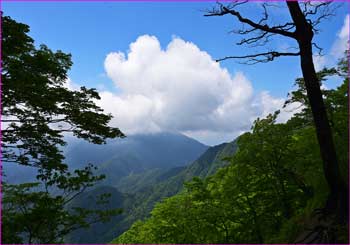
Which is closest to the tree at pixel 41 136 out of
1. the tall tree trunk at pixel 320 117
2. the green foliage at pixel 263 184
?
the tall tree trunk at pixel 320 117

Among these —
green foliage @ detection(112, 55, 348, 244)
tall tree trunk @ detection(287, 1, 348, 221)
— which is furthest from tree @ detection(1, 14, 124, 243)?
green foliage @ detection(112, 55, 348, 244)

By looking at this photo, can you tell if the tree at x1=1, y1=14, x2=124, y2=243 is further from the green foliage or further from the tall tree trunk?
the green foliage

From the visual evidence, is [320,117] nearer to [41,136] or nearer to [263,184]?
[41,136]

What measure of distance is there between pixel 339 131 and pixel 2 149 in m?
14.0

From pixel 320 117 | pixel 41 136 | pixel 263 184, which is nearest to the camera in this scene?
pixel 320 117

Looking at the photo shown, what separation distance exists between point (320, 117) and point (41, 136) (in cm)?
852

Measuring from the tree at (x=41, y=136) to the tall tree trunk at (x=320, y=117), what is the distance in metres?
6.85

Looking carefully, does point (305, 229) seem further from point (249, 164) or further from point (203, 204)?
point (203, 204)

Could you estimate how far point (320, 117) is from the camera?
27.1 ft

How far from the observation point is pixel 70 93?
12016 mm

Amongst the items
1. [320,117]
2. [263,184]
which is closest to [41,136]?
[320,117]

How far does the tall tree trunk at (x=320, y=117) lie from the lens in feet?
26.9

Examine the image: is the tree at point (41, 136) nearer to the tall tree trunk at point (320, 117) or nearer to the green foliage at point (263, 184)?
the tall tree trunk at point (320, 117)

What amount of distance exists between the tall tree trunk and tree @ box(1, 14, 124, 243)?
22.5 feet
